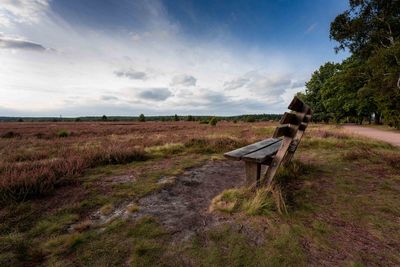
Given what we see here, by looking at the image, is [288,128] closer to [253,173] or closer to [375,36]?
[253,173]

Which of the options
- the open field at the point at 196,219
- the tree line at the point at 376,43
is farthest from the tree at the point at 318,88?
the open field at the point at 196,219

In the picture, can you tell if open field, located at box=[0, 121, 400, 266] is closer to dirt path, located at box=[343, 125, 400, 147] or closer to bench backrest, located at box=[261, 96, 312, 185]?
bench backrest, located at box=[261, 96, 312, 185]

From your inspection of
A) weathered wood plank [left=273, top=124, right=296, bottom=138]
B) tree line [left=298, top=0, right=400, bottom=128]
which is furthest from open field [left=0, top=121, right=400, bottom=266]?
tree line [left=298, top=0, right=400, bottom=128]

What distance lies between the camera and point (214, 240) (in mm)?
2449

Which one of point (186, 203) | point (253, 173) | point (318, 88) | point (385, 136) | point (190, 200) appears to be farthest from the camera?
point (318, 88)

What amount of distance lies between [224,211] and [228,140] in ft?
23.1

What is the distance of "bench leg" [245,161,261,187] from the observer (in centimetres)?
374

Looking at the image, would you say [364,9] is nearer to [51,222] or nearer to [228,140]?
[228,140]

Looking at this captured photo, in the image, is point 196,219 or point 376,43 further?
point 376,43

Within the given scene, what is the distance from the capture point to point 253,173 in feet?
12.6

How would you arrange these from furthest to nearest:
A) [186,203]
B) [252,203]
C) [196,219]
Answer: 1. [186,203]
2. [252,203]
3. [196,219]

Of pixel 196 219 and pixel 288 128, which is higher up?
pixel 288 128

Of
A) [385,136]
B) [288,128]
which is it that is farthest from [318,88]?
[288,128]

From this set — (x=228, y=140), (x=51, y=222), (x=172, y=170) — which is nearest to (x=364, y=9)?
(x=228, y=140)
